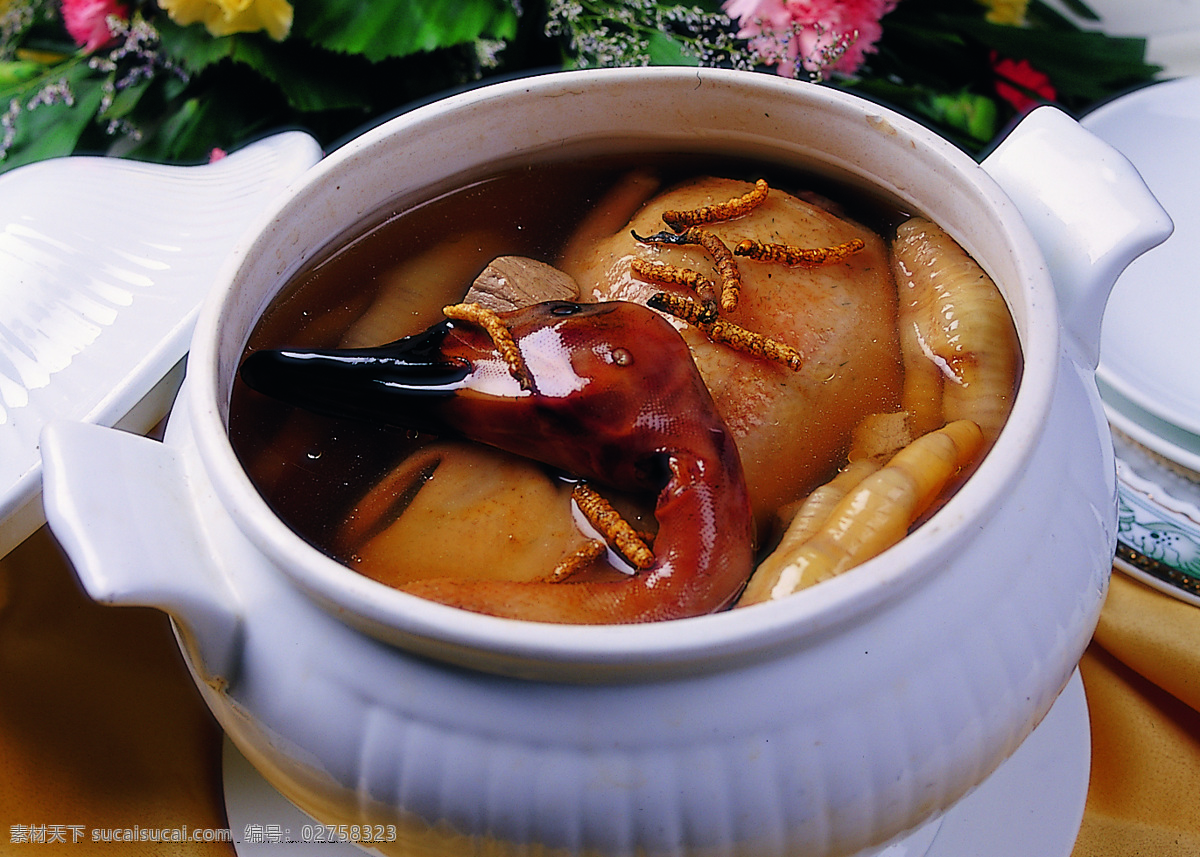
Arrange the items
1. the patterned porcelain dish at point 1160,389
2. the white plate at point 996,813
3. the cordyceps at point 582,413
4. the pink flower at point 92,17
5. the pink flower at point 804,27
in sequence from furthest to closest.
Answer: the pink flower at point 92,17, the pink flower at point 804,27, the patterned porcelain dish at point 1160,389, the white plate at point 996,813, the cordyceps at point 582,413

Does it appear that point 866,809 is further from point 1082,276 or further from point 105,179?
point 105,179

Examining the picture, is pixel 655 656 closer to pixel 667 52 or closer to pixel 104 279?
pixel 104 279

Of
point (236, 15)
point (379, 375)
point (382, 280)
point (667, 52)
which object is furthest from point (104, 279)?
point (667, 52)

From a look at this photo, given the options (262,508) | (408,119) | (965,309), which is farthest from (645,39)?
(262,508)

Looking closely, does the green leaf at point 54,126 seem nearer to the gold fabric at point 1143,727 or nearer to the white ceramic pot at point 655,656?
the white ceramic pot at point 655,656

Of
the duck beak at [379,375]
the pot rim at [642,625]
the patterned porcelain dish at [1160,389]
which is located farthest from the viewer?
the patterned porcelain dish at [1160,389]

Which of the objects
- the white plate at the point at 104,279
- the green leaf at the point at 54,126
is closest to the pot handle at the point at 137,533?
the white plate at the point at 104,279

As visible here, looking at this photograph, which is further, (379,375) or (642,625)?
(379,375)
